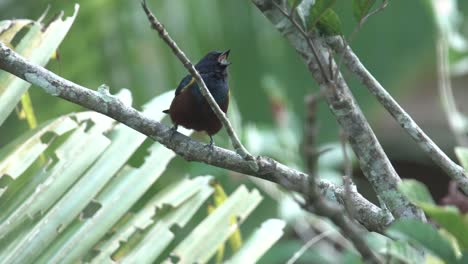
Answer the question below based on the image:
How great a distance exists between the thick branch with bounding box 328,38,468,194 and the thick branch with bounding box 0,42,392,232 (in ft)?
0.77

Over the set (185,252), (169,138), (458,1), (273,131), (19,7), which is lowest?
(185,252)

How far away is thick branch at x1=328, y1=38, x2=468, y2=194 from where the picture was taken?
2.16 metres

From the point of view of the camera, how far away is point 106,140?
244 cm

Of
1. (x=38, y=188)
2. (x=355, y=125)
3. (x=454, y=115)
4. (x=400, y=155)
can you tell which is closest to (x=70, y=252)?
(x=38, y=188)

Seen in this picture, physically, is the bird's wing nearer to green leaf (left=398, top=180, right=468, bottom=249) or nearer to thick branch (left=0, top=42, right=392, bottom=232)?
thick branch (left=0, top=42, right=392, bottom=232)

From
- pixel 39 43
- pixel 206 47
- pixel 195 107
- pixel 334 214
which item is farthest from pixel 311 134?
pixel 206 47

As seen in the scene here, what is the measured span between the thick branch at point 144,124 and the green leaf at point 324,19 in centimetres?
39

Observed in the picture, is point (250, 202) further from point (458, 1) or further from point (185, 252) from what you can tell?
point (458, 1)

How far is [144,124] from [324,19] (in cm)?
61

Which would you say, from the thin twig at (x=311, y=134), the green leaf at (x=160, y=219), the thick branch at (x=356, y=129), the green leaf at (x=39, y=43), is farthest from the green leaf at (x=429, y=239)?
the green leaf at (x=39, y=43)

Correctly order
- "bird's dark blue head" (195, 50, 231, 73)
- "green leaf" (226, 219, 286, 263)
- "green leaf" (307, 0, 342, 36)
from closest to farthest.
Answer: "green leaf" (307, 0, 342, 36)
"green leaf" (226, 219, 286, 263)
"bird's dark blue head" (195, 50, 231, 73)

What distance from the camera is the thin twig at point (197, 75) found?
1.89m

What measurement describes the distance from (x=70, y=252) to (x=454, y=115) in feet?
6.80

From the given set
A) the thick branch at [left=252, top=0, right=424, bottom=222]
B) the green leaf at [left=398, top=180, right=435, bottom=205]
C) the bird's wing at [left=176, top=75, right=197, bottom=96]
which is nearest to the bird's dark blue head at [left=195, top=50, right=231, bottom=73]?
the bird's wing at [left=176, top=75, right=197, bottom=96]
